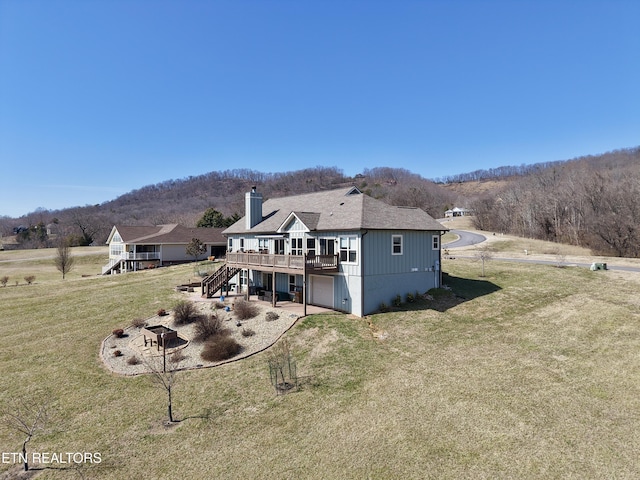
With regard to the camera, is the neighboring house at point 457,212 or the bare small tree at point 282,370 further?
the neighboring house at point 457,212

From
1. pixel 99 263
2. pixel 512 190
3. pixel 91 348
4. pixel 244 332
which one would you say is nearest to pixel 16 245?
pixel 99 263

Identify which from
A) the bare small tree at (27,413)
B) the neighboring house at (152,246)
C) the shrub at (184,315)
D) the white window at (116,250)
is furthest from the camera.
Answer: the white window at (116,250)

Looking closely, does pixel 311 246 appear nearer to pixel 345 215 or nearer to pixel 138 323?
pixel 345 215

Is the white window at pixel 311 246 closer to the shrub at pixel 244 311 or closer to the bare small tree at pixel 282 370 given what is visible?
the shrub at pixel 244 311

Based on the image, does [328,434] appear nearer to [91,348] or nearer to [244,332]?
[244,332]

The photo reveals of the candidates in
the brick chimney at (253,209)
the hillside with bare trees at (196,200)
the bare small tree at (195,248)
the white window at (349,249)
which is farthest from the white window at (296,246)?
the hillside with bare trees at (196,200)

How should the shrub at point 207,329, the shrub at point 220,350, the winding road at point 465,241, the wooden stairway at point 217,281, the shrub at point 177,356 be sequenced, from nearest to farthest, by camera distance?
the shrub at point 177,356 → the shrub at point 220,350 → the shrub at point 207,329 → the wooden stairway at point 217,281 → the winding road at point 465,241
